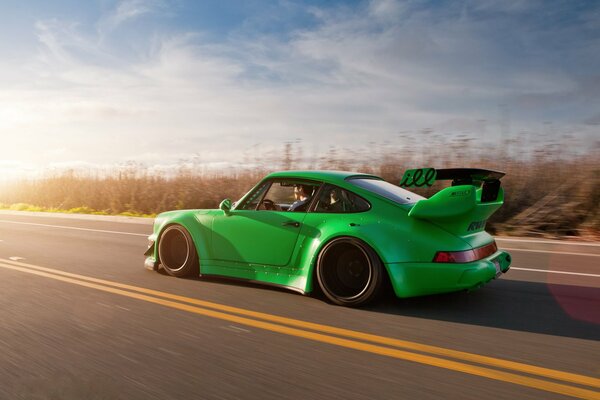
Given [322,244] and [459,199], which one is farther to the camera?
[322,244]

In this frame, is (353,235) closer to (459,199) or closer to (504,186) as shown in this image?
(459,199)

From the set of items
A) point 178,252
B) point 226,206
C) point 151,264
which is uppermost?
A: point 226,206

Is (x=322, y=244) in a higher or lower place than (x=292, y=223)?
lower

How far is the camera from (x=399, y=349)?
12.7 ft

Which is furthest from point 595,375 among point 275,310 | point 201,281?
point 201,281

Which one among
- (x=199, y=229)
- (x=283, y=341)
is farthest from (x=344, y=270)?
(x=199, y=229)

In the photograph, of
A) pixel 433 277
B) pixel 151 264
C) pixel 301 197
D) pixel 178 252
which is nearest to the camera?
pixel 433 277

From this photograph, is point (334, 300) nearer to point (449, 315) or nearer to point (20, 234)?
point (449, 315)

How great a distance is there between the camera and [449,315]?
4.75m

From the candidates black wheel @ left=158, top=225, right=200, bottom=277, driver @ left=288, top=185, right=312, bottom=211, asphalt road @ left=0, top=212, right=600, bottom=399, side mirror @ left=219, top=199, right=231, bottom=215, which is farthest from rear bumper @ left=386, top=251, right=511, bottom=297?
black wheel @ left=158, top=225, right=200, bottom=277

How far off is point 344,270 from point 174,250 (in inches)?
96.6

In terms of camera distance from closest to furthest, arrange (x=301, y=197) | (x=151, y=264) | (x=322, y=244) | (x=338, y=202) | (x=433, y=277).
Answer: (x=433, y=277) < (x=322, y=244) < (x=338, y=202) < (x=301, y=197) < (x=151, y=264)

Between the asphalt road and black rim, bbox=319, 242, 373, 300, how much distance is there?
0.65 ft

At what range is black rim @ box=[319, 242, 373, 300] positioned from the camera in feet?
16.4
